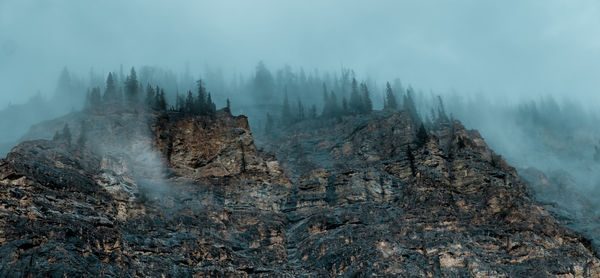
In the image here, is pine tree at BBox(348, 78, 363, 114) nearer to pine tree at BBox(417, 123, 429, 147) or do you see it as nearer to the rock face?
pine tree at BBox(417, 123, 429, 147)

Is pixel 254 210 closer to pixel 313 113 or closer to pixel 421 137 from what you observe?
pixel 421 137

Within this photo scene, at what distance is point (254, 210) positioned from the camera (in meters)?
77.6

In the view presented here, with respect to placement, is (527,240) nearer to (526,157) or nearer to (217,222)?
(217,222)

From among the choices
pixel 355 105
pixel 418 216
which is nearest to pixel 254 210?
pixel 418 216

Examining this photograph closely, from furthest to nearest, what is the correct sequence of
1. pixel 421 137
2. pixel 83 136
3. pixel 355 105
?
1. pixel 355 105
2. pixel 421 137
3. pixel 83 136

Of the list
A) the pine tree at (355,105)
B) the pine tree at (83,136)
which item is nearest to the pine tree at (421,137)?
the pine tree at (355,105)

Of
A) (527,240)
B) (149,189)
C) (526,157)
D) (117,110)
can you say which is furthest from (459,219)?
(526,157)

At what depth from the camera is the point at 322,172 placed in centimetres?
8519

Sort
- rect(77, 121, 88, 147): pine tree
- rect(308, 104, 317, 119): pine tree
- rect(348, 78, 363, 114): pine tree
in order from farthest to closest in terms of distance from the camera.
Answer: rect(308, 104, 317, 119): pine tree, rect(348, 78, 363, 114): pine tree, rect(77, 121, 88, 147): pine tree

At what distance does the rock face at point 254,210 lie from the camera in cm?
5891

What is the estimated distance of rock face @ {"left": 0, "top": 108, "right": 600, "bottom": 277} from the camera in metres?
58.9

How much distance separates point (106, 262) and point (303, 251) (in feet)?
76.8

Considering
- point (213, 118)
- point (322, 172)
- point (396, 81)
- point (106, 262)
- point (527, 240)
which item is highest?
point (396, 81)

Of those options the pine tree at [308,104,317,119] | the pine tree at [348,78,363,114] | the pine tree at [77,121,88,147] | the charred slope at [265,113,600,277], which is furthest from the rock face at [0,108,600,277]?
the pine tree at [308,104,317,119]
